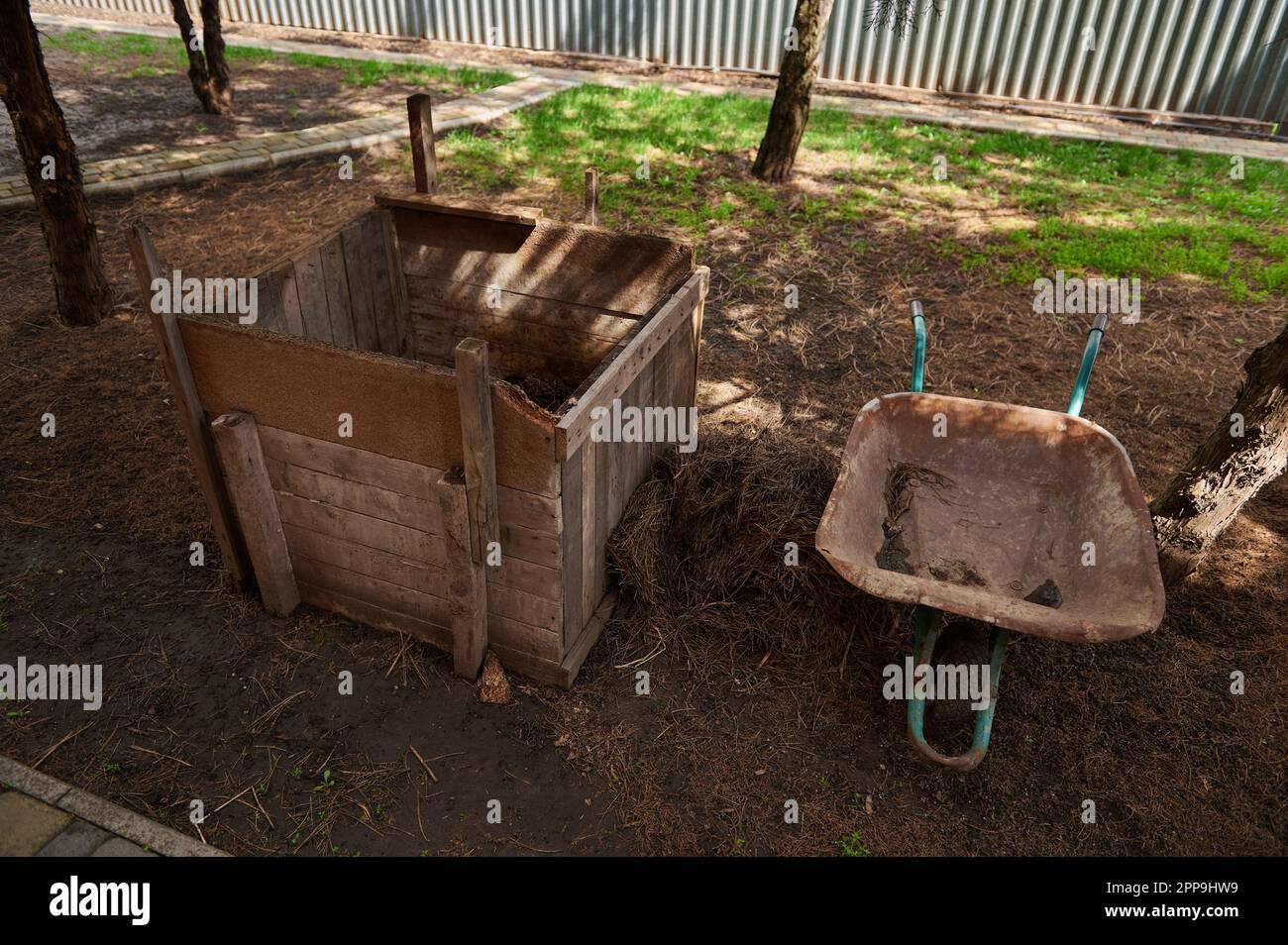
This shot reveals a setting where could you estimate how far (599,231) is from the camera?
4.18 metres

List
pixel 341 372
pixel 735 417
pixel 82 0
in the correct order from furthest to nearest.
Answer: pixel 82 0 < pixel 735 417 < pixel 341 372

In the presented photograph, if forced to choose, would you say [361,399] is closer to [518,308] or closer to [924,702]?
[518,308]

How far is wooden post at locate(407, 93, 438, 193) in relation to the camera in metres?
4.34

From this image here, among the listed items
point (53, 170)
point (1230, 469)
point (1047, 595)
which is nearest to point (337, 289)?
point (53, 170)

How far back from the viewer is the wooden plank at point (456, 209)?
429 cm

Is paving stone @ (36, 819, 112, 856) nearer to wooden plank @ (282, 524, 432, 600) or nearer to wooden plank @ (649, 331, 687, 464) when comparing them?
wooden plank @ (282, 524, 432, 600)

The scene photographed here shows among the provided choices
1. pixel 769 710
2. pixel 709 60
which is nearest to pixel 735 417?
pixel 769 710

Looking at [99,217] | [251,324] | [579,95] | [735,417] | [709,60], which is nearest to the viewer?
[251,324]

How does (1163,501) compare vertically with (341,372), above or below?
below

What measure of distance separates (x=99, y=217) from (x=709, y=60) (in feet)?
26.4

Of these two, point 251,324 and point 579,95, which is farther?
point 579,95

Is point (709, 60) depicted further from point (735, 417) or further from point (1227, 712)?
point (1227, 712)

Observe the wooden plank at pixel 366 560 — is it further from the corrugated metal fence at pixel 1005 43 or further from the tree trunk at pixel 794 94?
the corrugated metal fence at pixel 1005 43

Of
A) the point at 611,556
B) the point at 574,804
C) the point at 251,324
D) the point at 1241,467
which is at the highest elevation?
the point at 251,324
